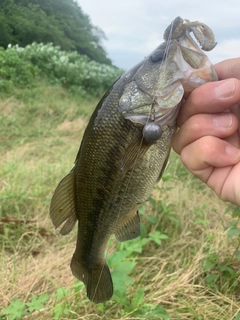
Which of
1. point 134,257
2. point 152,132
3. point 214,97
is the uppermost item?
point 214,97

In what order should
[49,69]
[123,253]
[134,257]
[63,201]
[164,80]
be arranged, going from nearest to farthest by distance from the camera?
[164,80]
[63,201]
[123,253]
[134,257]
[49,69]

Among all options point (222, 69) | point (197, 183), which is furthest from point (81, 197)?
point (197, 183)

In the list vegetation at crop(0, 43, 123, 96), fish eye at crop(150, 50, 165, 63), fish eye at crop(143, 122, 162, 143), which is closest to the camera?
fish eye at crop(143, 122, 162, 143)

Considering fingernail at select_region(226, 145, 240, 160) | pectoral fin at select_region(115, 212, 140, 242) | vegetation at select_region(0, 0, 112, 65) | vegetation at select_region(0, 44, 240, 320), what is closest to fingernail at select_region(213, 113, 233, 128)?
fingernail at select_region(226, 145, 240, 160)

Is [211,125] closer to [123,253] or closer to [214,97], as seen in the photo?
[214,97]

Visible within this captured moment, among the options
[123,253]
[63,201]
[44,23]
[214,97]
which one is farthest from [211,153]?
[44,23]

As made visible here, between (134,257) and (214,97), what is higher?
(214,97)

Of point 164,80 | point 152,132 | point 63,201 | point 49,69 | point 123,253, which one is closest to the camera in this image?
point 152,132

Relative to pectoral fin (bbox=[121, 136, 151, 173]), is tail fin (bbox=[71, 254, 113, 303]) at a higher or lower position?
lower

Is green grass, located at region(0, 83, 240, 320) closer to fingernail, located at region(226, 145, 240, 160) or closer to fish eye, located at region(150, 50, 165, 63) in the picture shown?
fingernail, located at region(226, 145, 240, 160)
